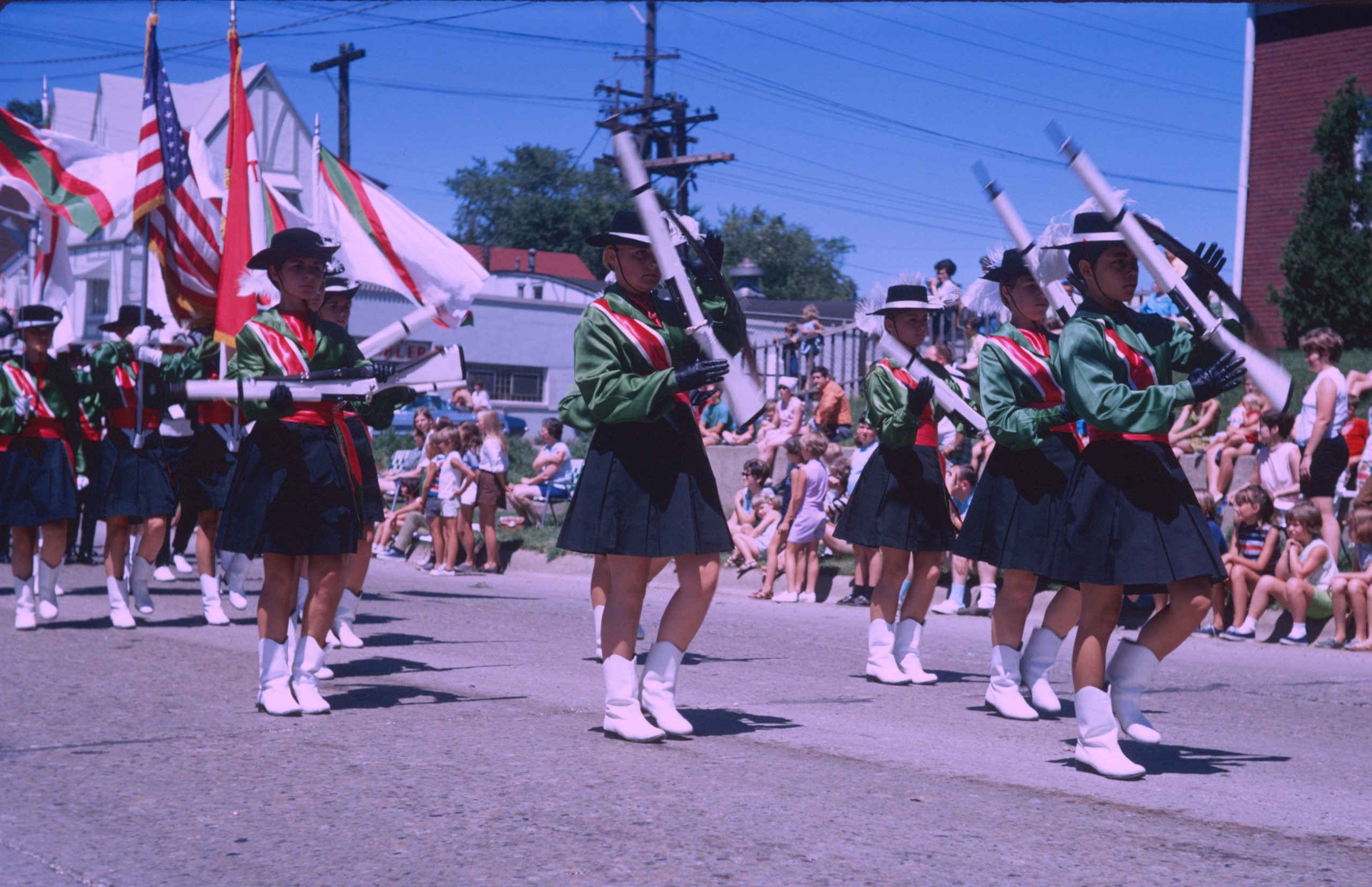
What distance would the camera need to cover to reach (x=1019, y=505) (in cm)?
627

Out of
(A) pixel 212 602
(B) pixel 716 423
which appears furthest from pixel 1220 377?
(B) pixel 716 423

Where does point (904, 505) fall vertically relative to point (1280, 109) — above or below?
below

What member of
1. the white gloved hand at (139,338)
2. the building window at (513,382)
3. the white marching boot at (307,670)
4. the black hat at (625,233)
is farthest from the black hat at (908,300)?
the building window at (513,382)

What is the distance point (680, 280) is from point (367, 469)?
2908 mm

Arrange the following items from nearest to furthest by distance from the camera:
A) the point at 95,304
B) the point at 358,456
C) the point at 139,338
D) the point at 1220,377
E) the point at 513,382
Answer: the point at 1220,377, the point at 358,456, the point at 139,338, the point at 513,382, the point at 95,304

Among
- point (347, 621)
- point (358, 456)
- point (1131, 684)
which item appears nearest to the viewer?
point (1131, 684)

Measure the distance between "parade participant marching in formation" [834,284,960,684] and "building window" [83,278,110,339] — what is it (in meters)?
47.1

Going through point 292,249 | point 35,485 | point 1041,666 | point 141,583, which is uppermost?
point 292,249

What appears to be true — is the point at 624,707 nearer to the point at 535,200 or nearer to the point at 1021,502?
the point at 1021,502

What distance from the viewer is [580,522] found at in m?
5.43

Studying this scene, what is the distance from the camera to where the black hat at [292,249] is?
5988 millimetres

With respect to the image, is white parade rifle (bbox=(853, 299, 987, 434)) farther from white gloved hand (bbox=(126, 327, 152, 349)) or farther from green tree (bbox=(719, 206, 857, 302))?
green tree (bbox=(719, 206, 857, 302))

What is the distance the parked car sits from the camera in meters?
33.8

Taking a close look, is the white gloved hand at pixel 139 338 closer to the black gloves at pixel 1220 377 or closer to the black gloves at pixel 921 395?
the black gloves at pixel 921 395
